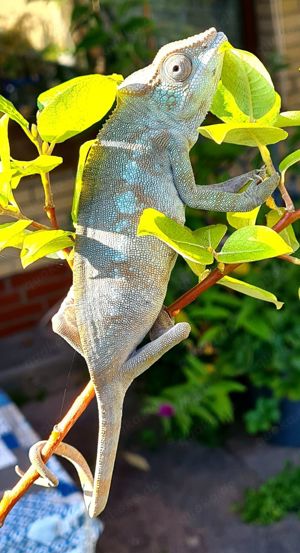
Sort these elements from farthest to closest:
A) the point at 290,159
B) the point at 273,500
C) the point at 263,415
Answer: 1. the point at 263,415
2. the point at 273,500
3. the point at 290,159

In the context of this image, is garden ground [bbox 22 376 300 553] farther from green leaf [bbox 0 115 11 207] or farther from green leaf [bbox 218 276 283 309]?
green leaf [bbox 0 115 11 207]

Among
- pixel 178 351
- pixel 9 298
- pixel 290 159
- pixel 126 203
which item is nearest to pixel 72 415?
pixel 126 203

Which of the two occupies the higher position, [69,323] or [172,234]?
[172,234]

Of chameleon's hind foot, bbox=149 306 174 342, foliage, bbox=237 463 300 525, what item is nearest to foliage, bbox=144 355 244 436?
foliage, bbox=237 463 300 525

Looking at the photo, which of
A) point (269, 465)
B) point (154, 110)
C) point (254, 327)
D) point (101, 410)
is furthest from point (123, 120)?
point (269, 465)

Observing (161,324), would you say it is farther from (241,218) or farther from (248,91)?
(248,91)

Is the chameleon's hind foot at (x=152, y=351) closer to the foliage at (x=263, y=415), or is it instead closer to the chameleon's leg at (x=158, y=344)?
the chameleon's leg at (x=158, y=344)

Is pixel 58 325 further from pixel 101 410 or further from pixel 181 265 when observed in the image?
pixel 181 265
